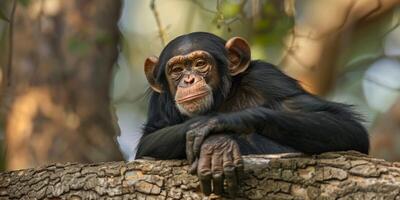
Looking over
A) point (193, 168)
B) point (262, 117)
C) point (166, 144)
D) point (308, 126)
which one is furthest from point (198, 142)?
point (308, 126)

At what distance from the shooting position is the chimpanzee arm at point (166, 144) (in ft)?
17.4

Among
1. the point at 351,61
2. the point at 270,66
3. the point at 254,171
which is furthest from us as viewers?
the point at 351,61

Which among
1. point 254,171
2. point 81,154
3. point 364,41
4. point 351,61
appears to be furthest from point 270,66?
point 351,61

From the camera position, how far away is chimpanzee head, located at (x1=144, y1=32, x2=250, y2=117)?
230 inches

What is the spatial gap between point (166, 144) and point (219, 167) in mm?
1043

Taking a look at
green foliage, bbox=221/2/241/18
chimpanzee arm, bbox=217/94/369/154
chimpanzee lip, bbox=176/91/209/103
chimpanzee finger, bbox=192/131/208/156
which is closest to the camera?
chimpanzee finger, bbox=192/131/208/156

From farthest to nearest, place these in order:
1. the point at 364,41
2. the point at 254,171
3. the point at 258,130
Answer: the point at 364,41 < the point at 258,130 < the point at 254,171

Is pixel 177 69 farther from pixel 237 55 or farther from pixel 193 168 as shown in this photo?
pixel 193 168

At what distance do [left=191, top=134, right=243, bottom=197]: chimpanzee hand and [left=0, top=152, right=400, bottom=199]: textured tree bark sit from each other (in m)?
0.07

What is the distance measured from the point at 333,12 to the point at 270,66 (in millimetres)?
2282

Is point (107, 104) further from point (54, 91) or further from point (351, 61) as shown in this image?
point (351, 61)

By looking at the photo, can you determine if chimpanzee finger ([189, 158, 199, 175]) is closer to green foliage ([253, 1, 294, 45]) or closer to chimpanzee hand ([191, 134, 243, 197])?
chimpanzee hand ([191, 134, 243, 197])

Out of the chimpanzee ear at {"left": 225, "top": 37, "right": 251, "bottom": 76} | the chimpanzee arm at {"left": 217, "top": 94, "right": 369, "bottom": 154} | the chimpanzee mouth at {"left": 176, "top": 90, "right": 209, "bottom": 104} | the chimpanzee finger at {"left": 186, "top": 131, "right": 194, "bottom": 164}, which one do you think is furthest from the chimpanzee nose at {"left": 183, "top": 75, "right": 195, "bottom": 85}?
the chimpanzee finger at {"left": 186, "top": 131, "right": 194, "bottom": 164}

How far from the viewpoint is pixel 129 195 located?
467cm
